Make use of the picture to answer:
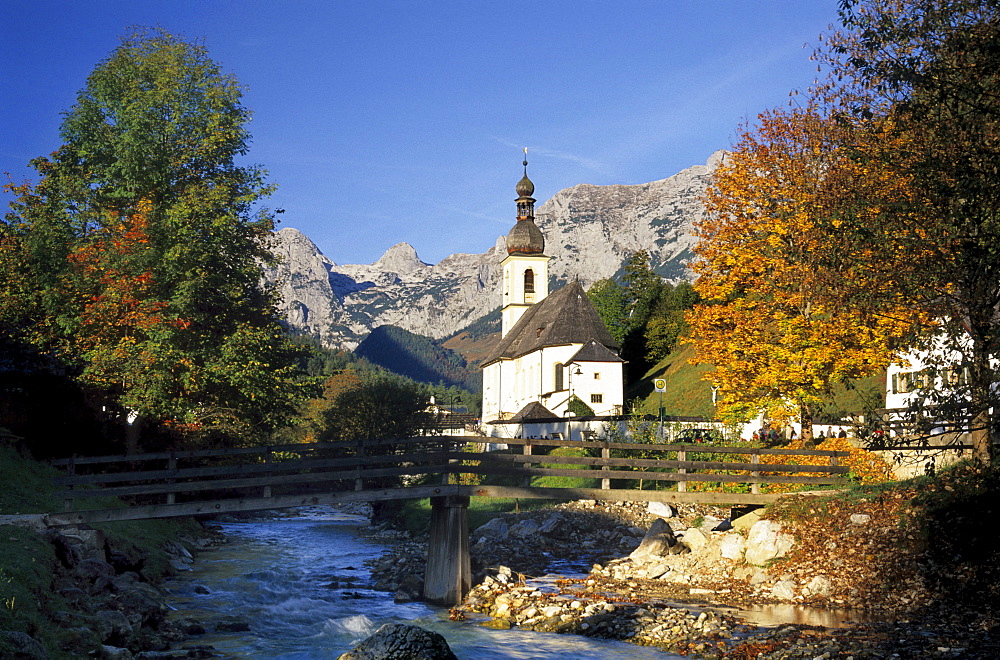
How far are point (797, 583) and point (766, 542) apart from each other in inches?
83.7

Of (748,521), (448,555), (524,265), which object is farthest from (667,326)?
(448,555)

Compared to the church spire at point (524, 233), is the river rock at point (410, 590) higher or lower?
lower

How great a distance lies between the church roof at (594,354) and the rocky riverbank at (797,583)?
44937 mm

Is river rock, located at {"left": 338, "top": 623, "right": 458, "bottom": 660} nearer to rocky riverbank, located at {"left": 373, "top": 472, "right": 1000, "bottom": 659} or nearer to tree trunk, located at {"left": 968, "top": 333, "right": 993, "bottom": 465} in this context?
rocky riverbank, located at {"left": 373, "top": 472, "right": 1000, "bottom": 659}

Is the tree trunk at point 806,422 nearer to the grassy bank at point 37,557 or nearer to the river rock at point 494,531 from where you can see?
the river rock at point 494,531

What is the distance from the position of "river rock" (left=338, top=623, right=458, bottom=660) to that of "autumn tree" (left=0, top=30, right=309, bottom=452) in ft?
52.6

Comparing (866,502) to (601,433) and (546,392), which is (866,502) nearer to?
(601,433)

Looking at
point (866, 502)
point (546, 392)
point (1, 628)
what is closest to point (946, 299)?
point (866, 502)

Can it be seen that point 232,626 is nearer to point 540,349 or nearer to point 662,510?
point 662,510

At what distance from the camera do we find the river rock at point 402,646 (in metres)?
14.0

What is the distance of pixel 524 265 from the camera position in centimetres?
10181

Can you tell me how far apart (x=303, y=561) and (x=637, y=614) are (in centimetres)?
1636

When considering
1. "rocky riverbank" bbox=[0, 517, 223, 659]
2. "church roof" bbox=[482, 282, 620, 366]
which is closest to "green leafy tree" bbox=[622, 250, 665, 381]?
"church roof" bbox=[482, 282, 620, 366]

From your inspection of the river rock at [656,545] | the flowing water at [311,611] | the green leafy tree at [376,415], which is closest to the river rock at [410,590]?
the flowing water at [311,611]
